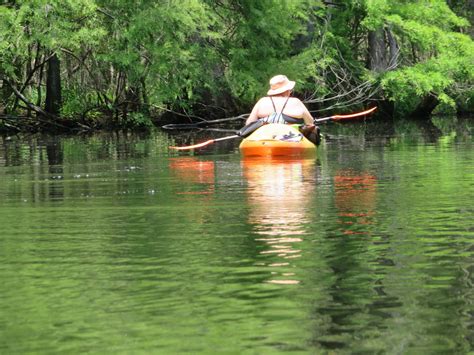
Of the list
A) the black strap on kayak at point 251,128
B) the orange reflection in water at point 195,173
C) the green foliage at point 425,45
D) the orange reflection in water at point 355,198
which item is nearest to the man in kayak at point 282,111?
the black strap on kayak at point 251,128

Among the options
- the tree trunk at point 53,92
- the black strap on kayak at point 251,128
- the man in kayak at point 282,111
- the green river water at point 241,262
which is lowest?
the green river water at point 241,262

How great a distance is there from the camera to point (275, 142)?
60.8 feet

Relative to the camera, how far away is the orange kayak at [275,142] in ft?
60.6

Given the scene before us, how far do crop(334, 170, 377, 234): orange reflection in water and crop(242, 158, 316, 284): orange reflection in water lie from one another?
30 cm

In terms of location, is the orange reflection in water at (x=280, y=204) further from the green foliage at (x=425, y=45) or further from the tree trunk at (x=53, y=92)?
the tree trunk at (x=53, y=92)

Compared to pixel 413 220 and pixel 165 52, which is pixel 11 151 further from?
pixel 413 220

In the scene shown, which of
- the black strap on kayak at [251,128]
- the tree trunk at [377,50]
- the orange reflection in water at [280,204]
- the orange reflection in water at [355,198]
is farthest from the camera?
the tree trunk at [377,50]

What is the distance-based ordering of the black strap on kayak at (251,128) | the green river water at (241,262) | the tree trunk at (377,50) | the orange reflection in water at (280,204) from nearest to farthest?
the green river water at (241,262), the orange reflection in water at (280,204), the black strap on kayak at (251,128), the tree trunk at (377,50)

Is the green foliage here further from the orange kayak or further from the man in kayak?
the orange kayak

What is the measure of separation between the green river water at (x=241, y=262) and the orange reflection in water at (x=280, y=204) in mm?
24

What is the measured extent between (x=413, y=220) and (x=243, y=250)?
2004mm

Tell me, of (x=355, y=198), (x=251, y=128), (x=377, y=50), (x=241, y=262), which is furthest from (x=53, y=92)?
(x=241, y=262)

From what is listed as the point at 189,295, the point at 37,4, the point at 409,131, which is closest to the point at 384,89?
the point at 409,131

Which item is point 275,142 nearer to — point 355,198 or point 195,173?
point 195,173
